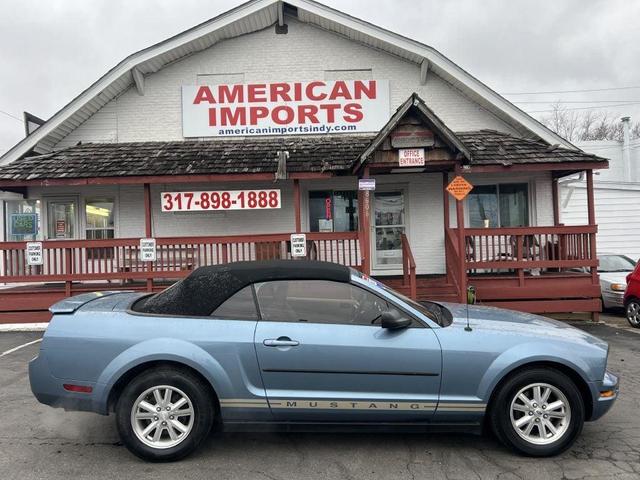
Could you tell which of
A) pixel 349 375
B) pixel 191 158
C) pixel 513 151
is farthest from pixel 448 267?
pixel 349 375

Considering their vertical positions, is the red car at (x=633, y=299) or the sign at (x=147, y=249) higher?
the sign at (x=147, y=249)

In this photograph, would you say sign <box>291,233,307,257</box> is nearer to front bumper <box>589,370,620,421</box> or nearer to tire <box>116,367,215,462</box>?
tire <box>116,367,215,462</box>

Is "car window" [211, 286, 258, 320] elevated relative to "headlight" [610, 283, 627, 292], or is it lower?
elevated

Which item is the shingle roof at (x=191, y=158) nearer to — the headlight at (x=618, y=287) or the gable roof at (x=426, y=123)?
the gable roof at (x=426, y=123)

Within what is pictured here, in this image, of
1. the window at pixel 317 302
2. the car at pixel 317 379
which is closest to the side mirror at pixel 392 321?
the car at pixel 317 379

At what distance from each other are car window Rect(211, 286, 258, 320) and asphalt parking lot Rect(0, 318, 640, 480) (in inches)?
43.0

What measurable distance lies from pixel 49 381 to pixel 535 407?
12.3 feet

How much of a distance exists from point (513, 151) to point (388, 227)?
10.6 feet

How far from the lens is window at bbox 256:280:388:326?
387 cm

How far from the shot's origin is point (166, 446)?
3.67m

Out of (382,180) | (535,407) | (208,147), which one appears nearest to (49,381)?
(535,407)

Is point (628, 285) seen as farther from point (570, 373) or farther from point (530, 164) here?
point (570, 373)

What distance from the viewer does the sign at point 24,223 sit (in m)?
11.9

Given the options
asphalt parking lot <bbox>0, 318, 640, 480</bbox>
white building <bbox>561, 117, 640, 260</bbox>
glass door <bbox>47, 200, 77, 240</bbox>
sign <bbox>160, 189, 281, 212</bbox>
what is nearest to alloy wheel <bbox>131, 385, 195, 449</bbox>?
asphalt parking lot <bbox>0, 318, 640, 480</bbox>
